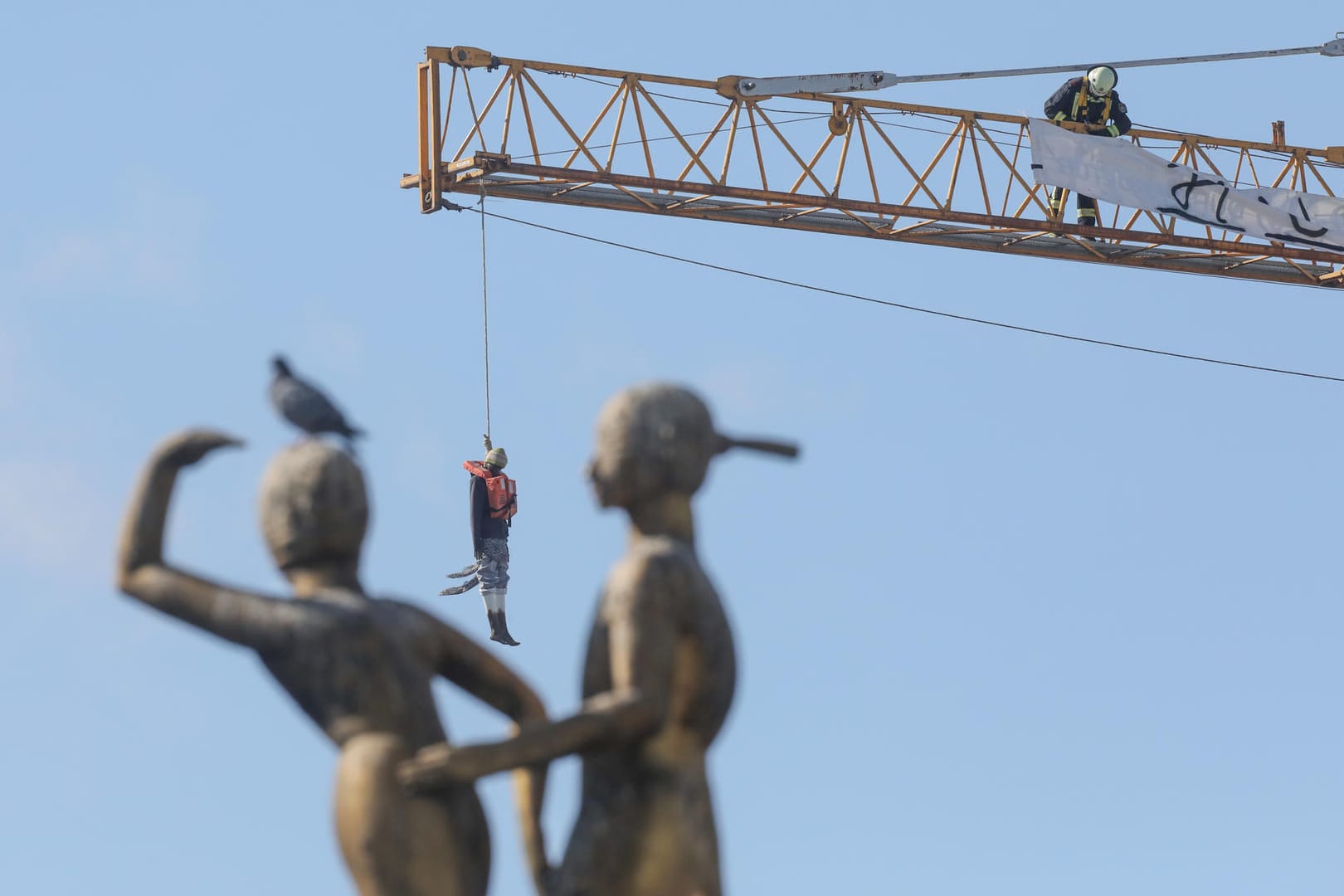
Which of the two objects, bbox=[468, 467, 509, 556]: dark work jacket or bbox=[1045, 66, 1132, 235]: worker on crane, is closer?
bbox=[468, 467, 509, 556]: dark work jacket

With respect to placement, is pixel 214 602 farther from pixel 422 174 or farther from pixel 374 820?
pixel 422 174

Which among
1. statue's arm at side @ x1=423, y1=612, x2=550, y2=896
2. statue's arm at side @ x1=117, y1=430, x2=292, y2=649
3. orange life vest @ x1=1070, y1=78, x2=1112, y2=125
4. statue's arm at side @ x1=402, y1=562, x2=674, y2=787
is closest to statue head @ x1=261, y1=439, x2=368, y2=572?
statue's arm at side @ x1=117, y1=430, x2=292, y2=649

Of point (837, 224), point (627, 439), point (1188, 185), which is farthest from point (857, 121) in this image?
point (627, 439)

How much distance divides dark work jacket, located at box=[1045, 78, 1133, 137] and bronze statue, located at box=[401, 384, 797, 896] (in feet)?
82.5

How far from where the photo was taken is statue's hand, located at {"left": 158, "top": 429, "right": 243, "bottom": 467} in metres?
8.89

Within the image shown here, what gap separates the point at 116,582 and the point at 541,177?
2224 cm

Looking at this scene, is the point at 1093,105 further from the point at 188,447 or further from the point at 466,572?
the point at 188,447

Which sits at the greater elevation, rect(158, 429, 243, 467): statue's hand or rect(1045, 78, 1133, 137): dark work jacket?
rect(158, 429, 243, 467): statue's hand

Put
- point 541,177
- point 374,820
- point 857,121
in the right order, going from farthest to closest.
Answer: point 857,121
point 541,177
point 374,820

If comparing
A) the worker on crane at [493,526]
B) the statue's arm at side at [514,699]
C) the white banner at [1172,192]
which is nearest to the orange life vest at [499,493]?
the worker on crane at [493,526]

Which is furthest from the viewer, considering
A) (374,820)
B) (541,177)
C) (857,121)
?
(857,121)

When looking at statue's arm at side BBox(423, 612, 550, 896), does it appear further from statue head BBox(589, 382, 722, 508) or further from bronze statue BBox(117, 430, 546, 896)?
statue head BBox(589, 382, 722, 508)

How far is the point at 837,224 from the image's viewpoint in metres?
33.7

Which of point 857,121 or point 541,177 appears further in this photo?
point 857,121
